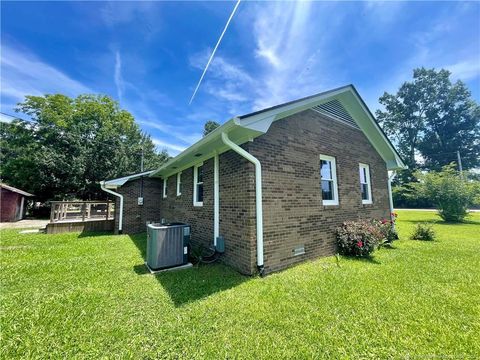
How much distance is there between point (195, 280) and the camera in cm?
441

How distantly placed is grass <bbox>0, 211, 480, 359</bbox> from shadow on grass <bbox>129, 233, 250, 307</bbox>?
23 millimetres

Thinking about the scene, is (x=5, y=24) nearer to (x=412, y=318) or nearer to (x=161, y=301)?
(x=161, y=301)

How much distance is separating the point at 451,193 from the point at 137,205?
71.4ft

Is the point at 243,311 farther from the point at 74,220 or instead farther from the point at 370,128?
the point at 74,220

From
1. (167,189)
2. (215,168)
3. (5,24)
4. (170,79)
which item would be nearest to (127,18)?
(170,79)

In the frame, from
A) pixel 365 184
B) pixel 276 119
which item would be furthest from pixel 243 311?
pixel 365 184

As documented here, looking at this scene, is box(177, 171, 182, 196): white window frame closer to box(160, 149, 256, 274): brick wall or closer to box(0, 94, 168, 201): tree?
box(160, 149, 256, 274): brick wall

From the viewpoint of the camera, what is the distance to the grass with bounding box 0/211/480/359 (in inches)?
95.0

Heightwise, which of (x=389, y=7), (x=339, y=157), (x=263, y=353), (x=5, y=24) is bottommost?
(x=263, y=353)

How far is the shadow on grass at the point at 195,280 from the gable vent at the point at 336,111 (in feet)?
17.4

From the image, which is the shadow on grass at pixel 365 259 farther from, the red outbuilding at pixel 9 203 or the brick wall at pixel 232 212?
the red outbuilding at pixel 9 203

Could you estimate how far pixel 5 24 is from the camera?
22.8ft

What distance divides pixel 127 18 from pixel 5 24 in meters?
4.48

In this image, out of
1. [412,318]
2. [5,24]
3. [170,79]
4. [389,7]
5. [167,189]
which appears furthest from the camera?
[167,189]
